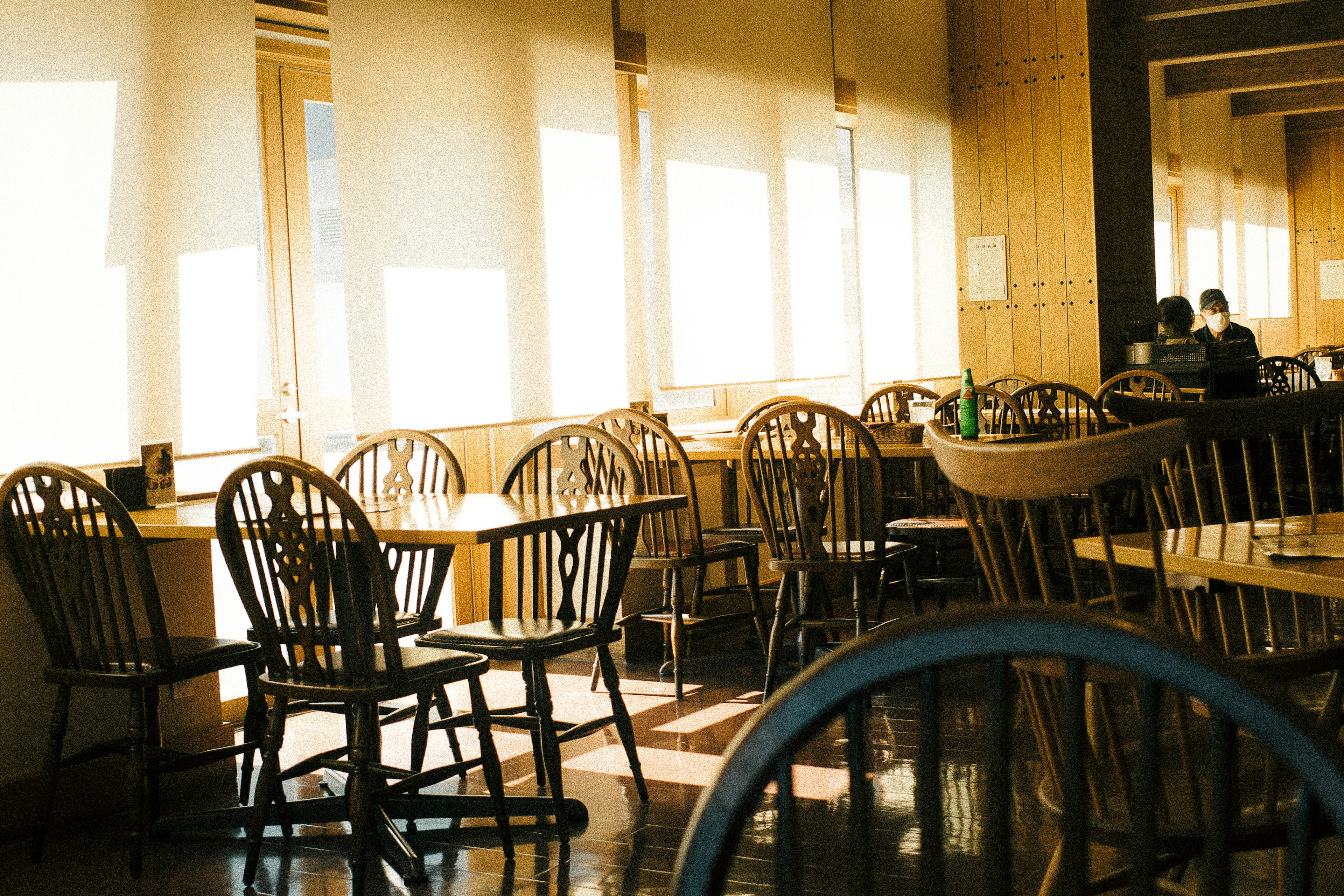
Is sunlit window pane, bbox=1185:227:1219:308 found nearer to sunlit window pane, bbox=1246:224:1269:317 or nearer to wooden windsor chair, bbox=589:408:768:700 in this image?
sunlit window pane, bbox=1246:224:1269:317

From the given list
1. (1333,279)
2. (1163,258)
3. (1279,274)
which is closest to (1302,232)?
(1333,279)

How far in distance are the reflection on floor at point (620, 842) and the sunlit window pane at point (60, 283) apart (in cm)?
106

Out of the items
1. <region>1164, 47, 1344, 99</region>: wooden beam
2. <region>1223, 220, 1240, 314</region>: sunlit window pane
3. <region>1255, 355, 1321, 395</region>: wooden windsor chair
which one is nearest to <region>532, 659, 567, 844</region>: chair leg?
<region>1255, 355, 1321, 395</region>: wooden windsor chair

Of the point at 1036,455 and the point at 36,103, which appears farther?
the point at 36,103

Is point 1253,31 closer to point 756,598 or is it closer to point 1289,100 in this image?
point 1289,100

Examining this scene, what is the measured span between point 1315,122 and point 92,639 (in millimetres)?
13982

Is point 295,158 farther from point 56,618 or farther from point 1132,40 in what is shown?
point 1132,40

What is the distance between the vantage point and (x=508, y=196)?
16.9 ft

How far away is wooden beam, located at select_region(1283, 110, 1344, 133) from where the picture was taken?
1390cm

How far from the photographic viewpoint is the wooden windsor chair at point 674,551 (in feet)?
14.3

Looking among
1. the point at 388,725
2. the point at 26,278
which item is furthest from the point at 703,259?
the point at 26,278

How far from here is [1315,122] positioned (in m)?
14.1

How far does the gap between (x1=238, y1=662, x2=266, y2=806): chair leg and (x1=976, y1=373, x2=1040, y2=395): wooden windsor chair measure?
11.1 ft

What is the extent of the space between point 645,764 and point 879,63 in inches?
187
